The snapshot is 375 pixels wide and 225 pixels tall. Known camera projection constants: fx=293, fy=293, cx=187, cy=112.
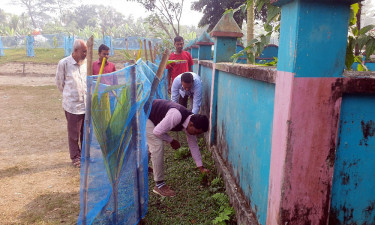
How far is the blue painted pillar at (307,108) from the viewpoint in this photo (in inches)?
59.6

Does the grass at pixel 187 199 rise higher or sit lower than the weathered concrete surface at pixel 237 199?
lower

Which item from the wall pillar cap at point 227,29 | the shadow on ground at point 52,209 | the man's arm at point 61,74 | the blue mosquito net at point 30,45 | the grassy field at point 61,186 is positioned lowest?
the shadow on ground at point 52,209

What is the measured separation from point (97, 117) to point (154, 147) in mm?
1082

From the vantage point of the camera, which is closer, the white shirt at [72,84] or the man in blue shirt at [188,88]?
the white shirt at [72,84]

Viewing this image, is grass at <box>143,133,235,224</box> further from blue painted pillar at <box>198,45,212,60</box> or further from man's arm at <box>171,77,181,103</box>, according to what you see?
blue painted pillar at <box>198,45,212,60</box>

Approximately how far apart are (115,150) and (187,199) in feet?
4.11

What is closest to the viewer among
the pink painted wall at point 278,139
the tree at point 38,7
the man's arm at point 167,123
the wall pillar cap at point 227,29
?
the pink painted wall at point 278,139

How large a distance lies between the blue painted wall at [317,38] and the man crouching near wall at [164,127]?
68.5 inches

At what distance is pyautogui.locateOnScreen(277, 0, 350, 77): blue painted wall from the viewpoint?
59.1 inches

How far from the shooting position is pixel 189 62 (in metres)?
6.38

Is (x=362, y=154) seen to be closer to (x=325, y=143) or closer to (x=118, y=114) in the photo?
(x=325, y=143)

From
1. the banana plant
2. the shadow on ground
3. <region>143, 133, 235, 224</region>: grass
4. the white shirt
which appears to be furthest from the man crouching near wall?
the white shirt

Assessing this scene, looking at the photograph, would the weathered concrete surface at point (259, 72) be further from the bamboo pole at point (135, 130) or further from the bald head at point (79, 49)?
the bald head at point (79, 49)

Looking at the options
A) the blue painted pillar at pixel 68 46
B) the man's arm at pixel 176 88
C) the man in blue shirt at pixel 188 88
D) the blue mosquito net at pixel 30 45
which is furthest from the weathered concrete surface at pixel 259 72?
the blue painted pillar at pixel 68 46
